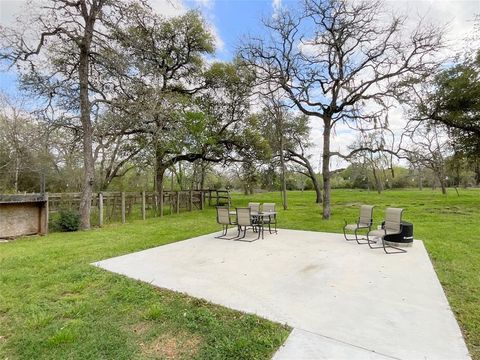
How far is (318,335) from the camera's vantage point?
7.96 feet

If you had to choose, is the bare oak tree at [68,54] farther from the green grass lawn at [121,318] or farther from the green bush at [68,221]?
the green grass lawn at [121,318]

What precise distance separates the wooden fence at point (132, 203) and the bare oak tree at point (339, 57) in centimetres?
763

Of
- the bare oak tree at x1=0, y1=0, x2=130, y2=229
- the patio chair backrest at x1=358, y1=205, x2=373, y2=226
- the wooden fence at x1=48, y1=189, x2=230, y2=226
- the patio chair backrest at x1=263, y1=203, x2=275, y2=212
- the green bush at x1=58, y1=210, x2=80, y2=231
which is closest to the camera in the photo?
the patio chair backrest at x1=358, y1=205, x2=373, y2=226

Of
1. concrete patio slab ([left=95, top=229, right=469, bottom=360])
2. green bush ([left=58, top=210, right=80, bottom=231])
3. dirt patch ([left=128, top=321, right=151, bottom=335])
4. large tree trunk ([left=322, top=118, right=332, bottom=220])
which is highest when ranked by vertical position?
large tree trunk ([left=322, top=118, right=332, bottom=220])

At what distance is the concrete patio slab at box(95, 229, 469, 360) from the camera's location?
231cm

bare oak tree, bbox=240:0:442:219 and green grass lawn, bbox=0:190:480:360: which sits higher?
bare oak tree, bbox=240:0:442:219

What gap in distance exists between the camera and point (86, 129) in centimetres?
992

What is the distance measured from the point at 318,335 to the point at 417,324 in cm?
105

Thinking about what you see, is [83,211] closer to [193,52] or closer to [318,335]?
[318,335]

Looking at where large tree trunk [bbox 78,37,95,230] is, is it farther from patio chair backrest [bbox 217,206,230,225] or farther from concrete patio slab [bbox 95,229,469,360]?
patio chair backrest [bbox 217,206,230,225]

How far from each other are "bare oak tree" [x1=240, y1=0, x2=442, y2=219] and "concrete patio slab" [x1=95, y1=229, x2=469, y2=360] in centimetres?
634

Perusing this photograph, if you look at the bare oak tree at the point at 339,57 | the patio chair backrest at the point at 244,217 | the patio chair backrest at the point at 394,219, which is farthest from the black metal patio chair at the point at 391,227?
the bare oak tree at the point at 339,57

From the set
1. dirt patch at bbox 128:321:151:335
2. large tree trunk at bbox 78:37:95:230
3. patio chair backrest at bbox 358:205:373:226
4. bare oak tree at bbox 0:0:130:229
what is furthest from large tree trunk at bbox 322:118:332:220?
dirt patch at bbox 128:321:151:335

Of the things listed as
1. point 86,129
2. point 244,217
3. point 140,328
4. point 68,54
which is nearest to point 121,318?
point 140,328
